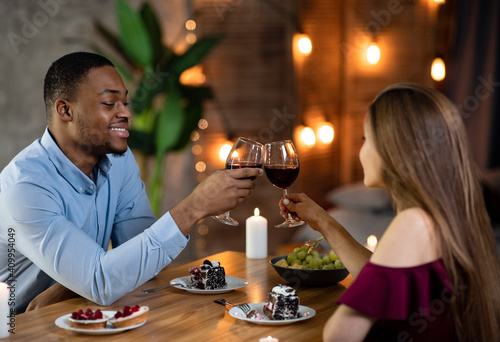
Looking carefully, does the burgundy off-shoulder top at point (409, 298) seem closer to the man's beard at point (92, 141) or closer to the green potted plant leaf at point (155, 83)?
the man's beard at point (92, 141)

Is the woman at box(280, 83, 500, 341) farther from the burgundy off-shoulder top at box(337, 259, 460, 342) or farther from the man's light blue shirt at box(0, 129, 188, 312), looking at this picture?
the man's light blue shirt at box(0, 129, 188, 312)

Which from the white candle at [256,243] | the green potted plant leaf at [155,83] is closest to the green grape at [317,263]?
the white candle at [256,243]

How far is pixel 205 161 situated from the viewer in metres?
4.23

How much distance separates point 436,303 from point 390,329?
0.12 m

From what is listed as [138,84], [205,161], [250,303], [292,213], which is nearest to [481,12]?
[205,161]

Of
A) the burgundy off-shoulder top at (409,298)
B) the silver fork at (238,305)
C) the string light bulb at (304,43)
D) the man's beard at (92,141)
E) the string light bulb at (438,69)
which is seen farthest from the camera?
the string light bulb at (438,69)

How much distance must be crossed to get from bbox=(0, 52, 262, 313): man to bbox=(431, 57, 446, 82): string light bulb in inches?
132

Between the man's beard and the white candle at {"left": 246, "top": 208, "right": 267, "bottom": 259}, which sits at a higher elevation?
the man's beard

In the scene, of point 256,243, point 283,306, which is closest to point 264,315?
point 283,306

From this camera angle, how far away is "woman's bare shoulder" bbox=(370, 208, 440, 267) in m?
1.21

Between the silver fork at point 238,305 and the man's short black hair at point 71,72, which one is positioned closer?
the silver fork at point 238,305

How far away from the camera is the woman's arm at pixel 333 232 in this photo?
1.58 metres

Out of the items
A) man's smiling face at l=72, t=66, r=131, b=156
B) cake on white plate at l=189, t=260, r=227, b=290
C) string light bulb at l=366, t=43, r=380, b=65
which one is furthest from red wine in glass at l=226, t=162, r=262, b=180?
string light bulb at l=366, t=43, r=380, b=65

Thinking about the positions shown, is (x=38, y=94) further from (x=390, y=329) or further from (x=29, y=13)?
(x=390, y=329)
